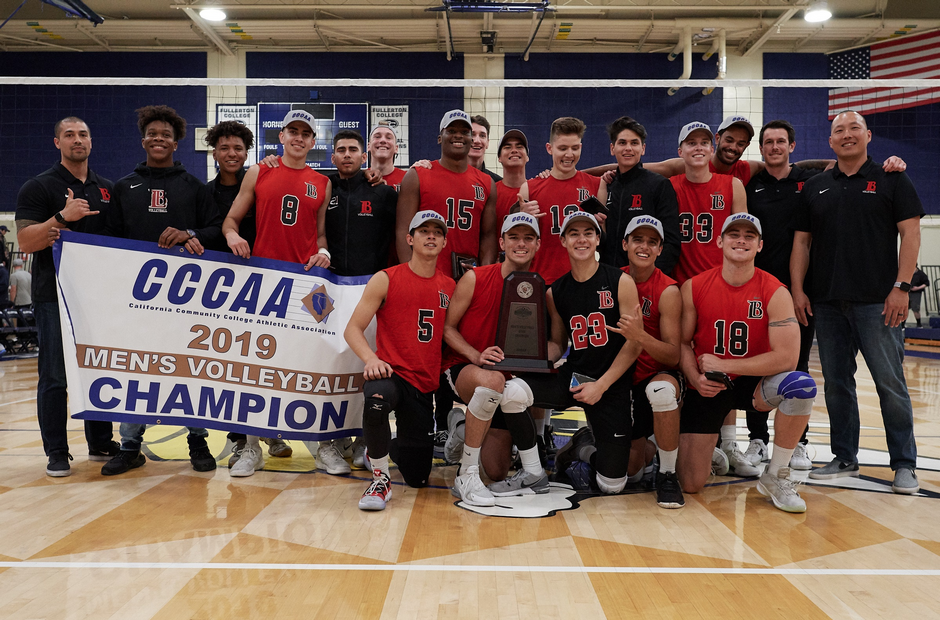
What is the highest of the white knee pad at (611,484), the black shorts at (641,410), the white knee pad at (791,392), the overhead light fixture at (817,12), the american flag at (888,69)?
the overhead light fixture at (817,12)

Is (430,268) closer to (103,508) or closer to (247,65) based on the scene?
(103,508)

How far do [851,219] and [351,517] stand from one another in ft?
12.0

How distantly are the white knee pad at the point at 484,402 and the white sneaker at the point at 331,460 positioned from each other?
1139 mm

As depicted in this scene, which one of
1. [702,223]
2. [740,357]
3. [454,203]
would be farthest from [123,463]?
[702,223]

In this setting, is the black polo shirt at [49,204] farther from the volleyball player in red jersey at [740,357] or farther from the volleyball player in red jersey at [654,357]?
the volleyball player in red jersey at [740,357]

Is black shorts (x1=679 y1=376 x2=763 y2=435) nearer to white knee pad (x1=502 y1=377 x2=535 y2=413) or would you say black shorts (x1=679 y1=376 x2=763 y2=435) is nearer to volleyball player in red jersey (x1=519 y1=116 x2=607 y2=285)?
white knee pad (x1=502 y1=377 x2=535 y2=413)

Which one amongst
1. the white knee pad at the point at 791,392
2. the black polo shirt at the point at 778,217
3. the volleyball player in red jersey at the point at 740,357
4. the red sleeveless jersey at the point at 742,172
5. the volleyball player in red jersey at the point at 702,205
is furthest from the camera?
the red sleeveless jersey at the point at 742,172

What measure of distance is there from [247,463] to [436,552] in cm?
194

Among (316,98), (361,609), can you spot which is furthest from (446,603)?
(316,98)

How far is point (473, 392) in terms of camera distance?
160 inches

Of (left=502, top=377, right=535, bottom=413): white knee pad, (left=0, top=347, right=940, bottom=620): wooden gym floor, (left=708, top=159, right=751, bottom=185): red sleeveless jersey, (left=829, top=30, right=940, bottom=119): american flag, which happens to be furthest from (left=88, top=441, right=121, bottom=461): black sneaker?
(left=829, top=30, right=940, bottom=119): american flag

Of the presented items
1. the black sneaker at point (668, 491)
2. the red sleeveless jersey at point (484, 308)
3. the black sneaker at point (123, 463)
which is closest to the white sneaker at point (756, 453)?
the black sneaker at point (668, 491)

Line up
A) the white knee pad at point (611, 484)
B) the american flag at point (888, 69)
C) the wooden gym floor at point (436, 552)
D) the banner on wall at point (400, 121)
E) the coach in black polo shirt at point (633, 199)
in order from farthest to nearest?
the banner on wall at point (400, 121) → the american flag at point (888, 69) → the coach in black polo shirt at point (633, 199) → the white knee pad at point (611, 484) → the wooden gym floor at point (436, 552)

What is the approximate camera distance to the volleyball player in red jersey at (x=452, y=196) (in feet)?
15.6
